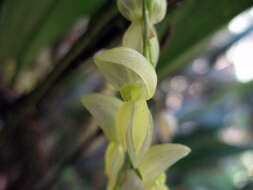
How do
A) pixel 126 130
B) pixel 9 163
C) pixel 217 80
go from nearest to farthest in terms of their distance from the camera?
1. pixel 126 130
2. pixel 9 163
3. pixel 217 80

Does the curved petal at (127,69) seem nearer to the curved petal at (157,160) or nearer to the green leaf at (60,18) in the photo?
the curved petal at (157,160)

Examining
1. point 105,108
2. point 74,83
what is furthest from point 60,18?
point 105,108

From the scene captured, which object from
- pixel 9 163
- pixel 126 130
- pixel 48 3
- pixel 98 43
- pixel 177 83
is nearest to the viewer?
pixel 126 130

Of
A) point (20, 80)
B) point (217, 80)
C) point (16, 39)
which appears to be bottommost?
point (217, 80)

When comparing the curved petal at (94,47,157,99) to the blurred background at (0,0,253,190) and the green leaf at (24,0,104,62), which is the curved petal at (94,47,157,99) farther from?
the green leaf at (24,0,104,62)

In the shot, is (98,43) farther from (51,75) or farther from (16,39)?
(16,39)

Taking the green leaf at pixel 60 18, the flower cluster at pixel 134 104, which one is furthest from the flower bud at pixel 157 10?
the green leaf at pixel 60 18

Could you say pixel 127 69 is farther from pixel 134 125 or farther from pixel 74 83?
pixel 74 83

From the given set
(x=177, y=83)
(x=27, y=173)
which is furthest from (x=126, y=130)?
(x=177, y=83)
